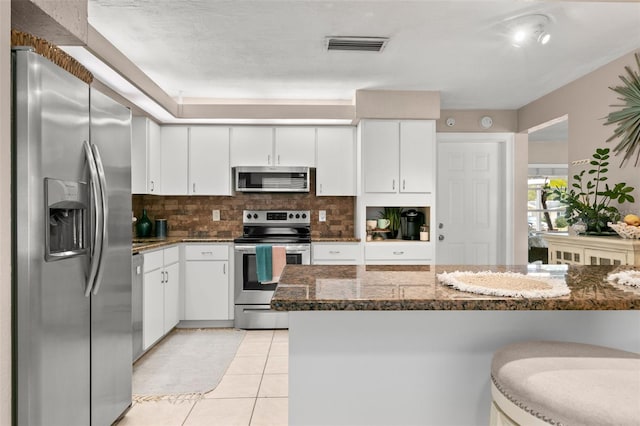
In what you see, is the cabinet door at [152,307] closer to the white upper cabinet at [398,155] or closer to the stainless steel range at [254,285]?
the stainless steel range at [254,285]

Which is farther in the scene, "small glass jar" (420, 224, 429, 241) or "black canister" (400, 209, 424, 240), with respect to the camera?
"black canister" (400, 209, 424, 240)

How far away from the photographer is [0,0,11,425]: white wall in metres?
1.50

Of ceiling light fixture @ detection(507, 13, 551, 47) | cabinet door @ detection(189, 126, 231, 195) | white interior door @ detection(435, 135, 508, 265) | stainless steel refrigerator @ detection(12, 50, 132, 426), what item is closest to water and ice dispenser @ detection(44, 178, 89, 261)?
stainless steel refrigerator @ detection(12, 50, 132, 426)

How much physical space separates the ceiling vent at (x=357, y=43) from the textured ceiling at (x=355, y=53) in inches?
2.8

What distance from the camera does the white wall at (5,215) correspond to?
4.91 feet

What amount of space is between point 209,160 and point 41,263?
10.4 feet

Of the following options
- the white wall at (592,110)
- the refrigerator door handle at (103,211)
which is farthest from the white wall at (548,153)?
the refrigerator door handle at (103,211)

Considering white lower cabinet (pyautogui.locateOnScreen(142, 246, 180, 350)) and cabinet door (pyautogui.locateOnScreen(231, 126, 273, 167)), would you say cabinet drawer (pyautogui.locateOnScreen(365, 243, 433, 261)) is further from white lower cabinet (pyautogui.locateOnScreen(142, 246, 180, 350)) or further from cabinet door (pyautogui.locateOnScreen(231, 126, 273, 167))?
white lower cabinet (pyautogui.locateOnScreen(142, 246, 180, 350))

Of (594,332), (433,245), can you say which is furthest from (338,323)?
(433,245)

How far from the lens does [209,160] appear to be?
471cm

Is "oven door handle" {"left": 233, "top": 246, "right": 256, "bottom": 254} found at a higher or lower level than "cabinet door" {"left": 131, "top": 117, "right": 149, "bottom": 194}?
lower

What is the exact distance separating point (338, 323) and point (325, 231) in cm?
348

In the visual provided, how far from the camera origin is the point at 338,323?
1.57 meters

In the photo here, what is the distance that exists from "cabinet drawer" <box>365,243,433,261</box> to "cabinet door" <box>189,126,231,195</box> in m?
1.71
